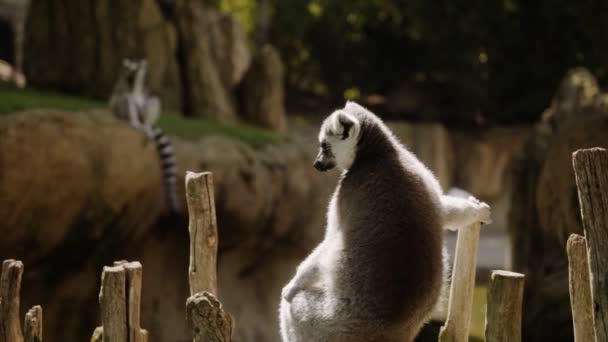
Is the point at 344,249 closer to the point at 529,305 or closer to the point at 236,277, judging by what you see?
the point at 529,305

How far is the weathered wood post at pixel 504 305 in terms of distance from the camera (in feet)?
11.7

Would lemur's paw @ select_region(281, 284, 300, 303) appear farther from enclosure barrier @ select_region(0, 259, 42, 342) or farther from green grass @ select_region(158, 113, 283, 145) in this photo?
green grass @ select_region(158, 113, 283, 145)

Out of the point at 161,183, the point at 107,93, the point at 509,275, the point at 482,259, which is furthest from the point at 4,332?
the point at 482,259

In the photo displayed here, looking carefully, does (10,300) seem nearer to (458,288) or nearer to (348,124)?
(348,124)

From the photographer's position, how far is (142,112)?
33.1ft

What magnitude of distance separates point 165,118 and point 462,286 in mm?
7593

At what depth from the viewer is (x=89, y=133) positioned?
827 cm

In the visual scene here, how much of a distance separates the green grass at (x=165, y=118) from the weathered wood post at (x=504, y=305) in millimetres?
5357

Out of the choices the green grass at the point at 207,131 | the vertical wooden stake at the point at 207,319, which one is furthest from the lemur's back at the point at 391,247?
the green grass at the point at 207,131

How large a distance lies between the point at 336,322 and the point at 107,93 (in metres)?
9.22

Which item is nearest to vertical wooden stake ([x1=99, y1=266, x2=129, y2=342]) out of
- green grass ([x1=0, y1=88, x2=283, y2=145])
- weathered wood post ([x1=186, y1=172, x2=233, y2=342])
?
weathered wood post ([x1=186, y1=172, x2=233, y2=342])

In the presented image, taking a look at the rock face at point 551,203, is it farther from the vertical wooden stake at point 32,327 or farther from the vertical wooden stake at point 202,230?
the vertical wooden stake at point 32,327

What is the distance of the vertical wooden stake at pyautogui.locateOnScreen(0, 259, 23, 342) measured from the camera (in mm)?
4320

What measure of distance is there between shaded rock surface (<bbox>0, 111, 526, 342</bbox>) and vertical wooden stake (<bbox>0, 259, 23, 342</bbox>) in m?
3.19
